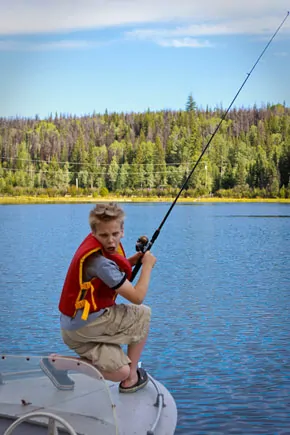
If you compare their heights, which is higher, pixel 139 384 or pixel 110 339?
pixel 110 339

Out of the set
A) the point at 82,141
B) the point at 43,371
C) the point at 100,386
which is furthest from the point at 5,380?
the point at 82,141

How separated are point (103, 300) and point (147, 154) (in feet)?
376

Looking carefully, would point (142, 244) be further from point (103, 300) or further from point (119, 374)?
point (119, 374)

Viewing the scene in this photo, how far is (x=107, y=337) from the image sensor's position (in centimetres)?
360

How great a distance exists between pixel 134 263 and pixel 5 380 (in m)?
0.86

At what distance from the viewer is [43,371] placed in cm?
326

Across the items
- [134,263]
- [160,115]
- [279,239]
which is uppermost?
[160,115]

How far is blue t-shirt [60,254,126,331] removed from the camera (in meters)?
3.47

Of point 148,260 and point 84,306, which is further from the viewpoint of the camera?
point 148,260

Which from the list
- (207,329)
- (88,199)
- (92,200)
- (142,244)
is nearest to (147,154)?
(88,199)

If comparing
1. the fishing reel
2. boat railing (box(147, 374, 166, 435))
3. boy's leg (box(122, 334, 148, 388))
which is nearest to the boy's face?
the fishing reel

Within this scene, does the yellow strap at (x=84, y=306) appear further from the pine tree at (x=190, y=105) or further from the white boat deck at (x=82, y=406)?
the pine tree at (x=190, y=105)

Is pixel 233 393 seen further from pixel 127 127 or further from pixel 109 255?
pixel 127 127

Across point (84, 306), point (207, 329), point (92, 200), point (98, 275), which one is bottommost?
point (92, 200)
